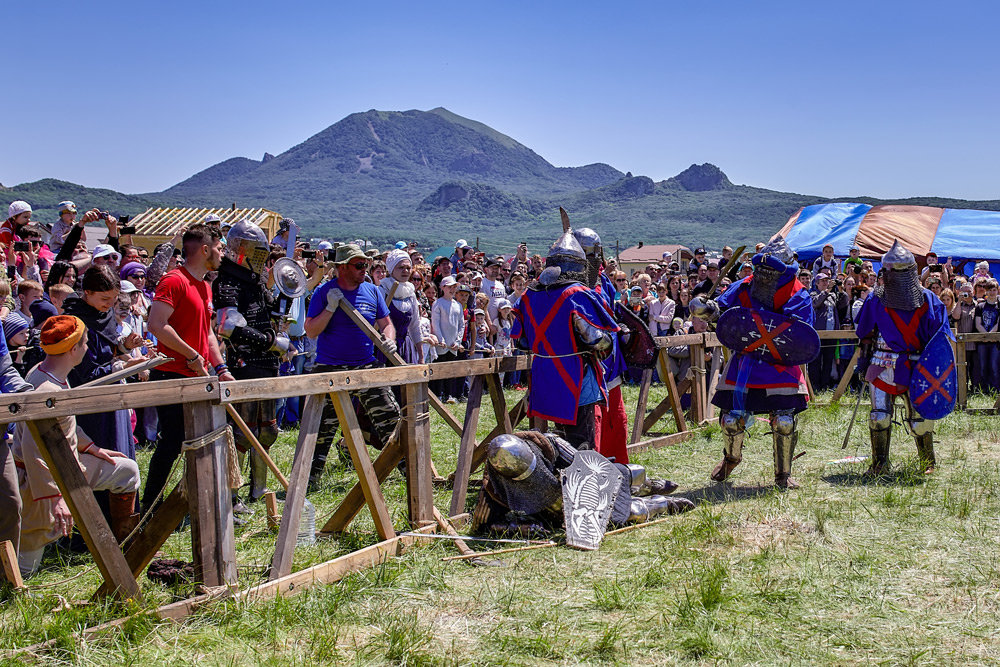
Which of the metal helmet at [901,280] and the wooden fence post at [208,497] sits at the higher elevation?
the metal helmet at [901,280]

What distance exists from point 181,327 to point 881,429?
5185 mm

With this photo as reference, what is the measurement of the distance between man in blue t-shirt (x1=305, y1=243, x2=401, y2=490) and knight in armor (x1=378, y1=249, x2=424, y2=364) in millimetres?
1191

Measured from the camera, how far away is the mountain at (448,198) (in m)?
87.0

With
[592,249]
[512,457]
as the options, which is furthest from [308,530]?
[592,249]

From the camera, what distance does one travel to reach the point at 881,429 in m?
7.01

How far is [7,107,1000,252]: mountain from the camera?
87.0 meters

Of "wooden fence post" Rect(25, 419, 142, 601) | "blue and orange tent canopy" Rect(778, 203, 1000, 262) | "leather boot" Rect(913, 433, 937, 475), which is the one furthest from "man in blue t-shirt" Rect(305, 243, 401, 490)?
"blue and orange tent canopy" Rect(778, 203, 1000, 262)

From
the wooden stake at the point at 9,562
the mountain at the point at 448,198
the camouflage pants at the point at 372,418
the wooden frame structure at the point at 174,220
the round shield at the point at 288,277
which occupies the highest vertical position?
the mountain at the point at 448,198

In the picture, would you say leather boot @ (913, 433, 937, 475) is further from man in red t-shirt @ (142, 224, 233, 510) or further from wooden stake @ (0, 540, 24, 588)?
wooden stake @ (0, 540, 24, 588)

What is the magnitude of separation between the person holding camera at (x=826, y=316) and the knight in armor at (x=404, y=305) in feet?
19.5

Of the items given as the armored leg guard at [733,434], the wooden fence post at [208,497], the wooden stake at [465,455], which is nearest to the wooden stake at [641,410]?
the armored leg guard at [733,434]

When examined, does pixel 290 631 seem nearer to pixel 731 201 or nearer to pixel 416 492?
pixel 416 492

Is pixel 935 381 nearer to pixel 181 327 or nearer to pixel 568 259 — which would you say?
pixel 568 259

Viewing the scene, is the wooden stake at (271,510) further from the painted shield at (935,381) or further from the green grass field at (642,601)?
the painted shield at (935,381)
